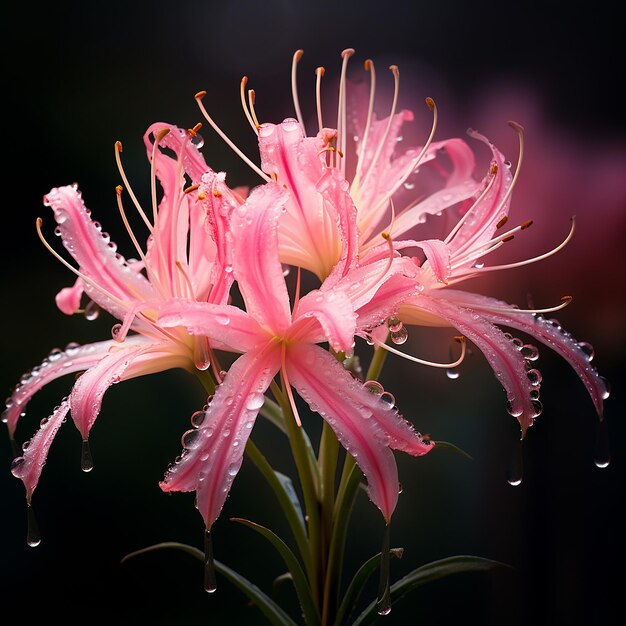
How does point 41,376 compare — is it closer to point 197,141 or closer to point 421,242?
point 197,141

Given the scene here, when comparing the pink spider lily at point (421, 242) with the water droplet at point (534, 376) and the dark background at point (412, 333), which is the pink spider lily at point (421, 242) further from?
the dark background at point (412, 333)

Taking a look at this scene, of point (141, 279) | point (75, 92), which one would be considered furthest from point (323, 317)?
point (75, 92)

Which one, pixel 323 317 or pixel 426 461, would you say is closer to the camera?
pixel 323 317

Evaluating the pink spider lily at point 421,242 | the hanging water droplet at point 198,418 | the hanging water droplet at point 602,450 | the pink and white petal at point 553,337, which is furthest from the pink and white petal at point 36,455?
the hanging water droplet at point 602,450

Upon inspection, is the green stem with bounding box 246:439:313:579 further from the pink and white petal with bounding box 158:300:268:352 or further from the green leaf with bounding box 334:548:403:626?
the pink and white petal with bounding box 158:300:268:352

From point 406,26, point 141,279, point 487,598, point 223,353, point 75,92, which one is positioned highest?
point 406,26

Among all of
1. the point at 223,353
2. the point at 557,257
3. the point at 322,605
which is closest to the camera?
the point at 322,605

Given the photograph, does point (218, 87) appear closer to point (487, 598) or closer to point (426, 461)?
point (426, 461)

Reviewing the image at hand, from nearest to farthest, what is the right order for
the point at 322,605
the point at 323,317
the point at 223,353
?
1. the point at 323,317
2. the point at 322,605
3. the point at 223,353
